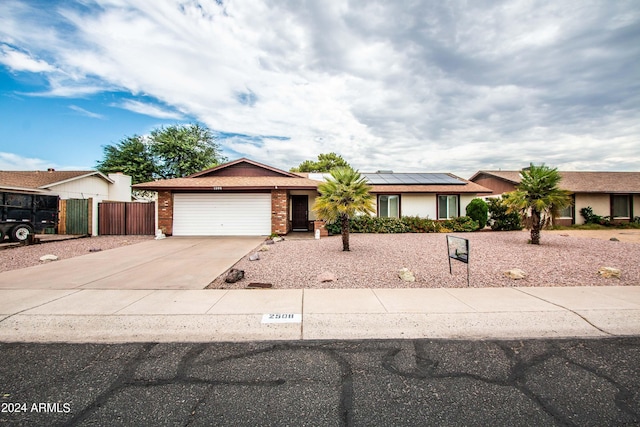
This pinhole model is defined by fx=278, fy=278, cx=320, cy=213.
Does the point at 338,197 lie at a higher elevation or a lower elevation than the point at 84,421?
higher

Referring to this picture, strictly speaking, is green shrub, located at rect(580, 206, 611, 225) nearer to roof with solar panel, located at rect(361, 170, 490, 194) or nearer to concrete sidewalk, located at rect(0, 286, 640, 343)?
roof with solar panel, located at rect(361, 170, 490, 194)

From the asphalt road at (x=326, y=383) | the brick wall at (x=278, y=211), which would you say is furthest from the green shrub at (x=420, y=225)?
the asphalt road at (x=326, y=383)

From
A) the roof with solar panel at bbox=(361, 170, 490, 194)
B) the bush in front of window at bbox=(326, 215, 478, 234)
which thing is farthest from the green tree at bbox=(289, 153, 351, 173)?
the bush in front of window at bbox=(326, 215, 478, 234)

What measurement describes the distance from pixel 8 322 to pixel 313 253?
24.4ft

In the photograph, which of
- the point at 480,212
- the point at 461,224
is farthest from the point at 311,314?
the point at 480,212

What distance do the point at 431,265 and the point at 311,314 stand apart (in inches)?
198

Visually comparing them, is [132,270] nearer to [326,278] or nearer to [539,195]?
[326,278]

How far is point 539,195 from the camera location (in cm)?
1180

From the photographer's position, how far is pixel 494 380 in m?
2.85

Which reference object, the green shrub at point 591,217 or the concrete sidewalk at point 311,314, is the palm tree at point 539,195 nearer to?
the concrete sidewalk at point 311,314

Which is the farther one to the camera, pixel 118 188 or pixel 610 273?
pixel 118 188

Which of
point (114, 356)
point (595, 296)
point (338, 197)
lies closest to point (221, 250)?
point (338, 197)

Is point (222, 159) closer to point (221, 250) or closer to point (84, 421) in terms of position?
point (221, 250)

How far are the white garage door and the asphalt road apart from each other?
40.0 ft
